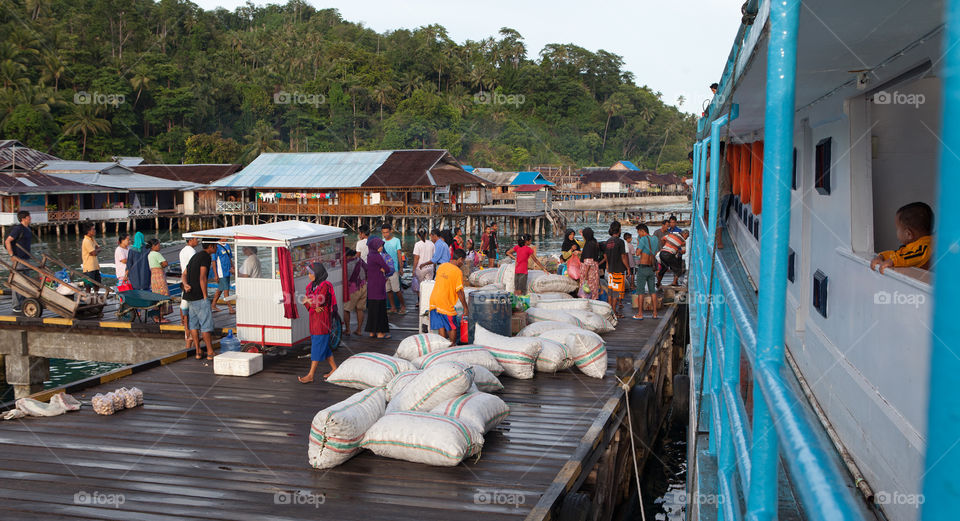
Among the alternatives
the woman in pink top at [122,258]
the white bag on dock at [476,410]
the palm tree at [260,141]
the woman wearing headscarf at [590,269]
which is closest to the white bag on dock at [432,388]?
the white bag on dock at [476,410]

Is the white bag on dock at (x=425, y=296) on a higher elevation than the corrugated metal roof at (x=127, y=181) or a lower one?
lower

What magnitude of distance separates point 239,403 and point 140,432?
46.5 inches

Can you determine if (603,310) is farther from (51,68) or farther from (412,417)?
(51,68)

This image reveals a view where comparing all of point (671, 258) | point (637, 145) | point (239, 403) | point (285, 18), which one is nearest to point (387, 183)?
point (671, 258)

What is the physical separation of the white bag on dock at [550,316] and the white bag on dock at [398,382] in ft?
12.5

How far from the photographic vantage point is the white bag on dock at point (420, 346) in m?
9.05

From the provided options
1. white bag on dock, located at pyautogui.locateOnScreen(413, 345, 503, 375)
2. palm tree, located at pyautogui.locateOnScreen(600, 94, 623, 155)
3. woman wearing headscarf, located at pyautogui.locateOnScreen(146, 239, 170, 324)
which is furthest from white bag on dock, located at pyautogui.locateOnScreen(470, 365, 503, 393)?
palm tree, located at pyautogui.locateOnScreen(600, 94, 623, 155)

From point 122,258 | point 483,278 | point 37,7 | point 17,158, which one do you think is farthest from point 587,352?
point 37,7

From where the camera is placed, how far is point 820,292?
5.62 metres

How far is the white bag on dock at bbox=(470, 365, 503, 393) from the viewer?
807cm

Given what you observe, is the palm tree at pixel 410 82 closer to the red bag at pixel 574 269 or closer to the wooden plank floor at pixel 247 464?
the red bag at pixel 574 269

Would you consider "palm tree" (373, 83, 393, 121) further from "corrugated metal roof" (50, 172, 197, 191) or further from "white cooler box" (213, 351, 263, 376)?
"white cooler box" (213, 351, 263, 376)

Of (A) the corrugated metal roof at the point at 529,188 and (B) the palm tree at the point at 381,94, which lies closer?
(A) the corrugated metal roof at the point at 529,188

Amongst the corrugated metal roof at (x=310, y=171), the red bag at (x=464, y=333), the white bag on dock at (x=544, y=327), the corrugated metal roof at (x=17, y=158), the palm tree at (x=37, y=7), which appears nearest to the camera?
the white bag on dock at (x=544, y=327)
